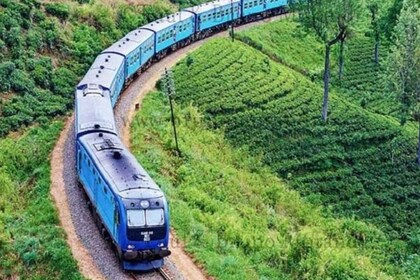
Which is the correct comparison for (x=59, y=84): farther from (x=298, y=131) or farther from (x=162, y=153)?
(x=298, y=131)

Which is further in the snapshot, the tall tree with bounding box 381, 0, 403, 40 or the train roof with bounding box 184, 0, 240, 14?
the train roof with bounding box 184, 0, 240, 14

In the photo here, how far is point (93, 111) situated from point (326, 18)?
20.0 metres

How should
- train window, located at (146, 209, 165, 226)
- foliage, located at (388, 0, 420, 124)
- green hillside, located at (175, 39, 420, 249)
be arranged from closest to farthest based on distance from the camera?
1. train window, located at (146, 209, 165, 226)
2. green hillside, located at (175, 39, 420, 249)
3. foliage, located at (388, 0, 420, 124)

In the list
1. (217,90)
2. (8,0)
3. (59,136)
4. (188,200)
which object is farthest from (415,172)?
(8,0)

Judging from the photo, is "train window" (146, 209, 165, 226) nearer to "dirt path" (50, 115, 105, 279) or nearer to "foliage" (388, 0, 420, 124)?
"dirt path" (50, 115, 105, 279)

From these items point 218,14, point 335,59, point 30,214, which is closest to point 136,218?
point 30,214

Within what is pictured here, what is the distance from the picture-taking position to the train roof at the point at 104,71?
39.8 meters

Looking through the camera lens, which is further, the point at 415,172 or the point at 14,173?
the point at 415,172

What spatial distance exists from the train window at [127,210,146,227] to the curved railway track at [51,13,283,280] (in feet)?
6.50

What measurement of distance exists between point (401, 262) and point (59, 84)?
24.7 meters

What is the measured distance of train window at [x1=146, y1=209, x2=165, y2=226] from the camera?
79.9 feet

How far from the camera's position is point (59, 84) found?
1800 inches

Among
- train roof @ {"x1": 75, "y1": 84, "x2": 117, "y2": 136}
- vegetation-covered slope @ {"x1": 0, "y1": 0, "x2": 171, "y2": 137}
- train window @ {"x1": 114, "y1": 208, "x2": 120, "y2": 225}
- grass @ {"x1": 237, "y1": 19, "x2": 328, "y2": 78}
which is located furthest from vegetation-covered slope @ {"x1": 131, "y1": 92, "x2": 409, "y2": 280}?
grass @ {"x1": 237, "y1": 19, "x2": 328, "y2": 78}

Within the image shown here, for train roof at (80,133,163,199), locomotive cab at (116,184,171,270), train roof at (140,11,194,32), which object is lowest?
locomotive cab at (116,184,171,270)
